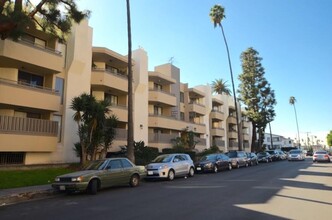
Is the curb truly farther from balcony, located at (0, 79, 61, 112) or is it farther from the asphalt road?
balcony, located at (0, 79, 61, 112)

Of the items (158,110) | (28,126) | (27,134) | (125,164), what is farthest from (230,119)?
(125,164)

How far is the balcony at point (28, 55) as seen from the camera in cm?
Result: 2099

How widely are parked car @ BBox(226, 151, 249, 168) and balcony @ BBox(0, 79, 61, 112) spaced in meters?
17.7

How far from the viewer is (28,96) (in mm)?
21922

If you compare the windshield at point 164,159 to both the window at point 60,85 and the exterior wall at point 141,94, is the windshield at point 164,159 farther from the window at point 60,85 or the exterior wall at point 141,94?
the exterior wall at point 141,94

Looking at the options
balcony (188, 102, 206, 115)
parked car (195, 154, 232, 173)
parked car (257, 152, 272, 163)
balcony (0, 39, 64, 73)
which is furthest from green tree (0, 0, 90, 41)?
parked car (257, 152, 272, 163)

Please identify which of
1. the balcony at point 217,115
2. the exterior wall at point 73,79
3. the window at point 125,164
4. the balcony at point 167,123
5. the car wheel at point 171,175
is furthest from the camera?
the balcony at point 217,115

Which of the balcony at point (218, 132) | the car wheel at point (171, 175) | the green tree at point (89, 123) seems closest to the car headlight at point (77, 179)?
the car wheel at point (171, 175)

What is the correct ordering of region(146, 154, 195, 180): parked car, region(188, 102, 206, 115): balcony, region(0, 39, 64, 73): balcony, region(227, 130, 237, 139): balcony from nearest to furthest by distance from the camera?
1. region(146, 154, 195, 180): parked car
2. region(0, 39, 64, 73): balcony
3. region(188, 102, 206, 115): balcony
4. region(227, 130, 237, 139): balcony

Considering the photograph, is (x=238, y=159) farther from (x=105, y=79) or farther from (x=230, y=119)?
(x=230, y=119)

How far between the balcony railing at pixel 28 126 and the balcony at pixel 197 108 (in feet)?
86.3

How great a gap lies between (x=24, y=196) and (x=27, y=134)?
383 inches

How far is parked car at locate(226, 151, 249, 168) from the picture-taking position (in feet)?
105

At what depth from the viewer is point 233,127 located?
66688 mm
